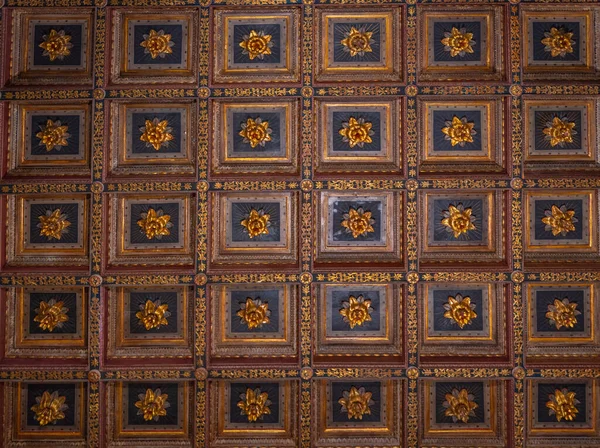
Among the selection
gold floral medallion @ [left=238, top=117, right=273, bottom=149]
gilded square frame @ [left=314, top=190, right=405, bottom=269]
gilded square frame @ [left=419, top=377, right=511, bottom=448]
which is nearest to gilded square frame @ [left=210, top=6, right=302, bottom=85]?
gold floral medallion @ [left=238, top=117, right=273, bottom=149]

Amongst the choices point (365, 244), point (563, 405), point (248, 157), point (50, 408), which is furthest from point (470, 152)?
point (50, 408)

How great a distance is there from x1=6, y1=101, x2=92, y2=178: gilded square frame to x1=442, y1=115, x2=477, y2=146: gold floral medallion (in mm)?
3875

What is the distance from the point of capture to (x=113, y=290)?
582 cm

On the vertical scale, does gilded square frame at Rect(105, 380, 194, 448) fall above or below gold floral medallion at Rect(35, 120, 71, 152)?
below

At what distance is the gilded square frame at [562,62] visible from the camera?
5719 mm

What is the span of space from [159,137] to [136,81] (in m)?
0.65

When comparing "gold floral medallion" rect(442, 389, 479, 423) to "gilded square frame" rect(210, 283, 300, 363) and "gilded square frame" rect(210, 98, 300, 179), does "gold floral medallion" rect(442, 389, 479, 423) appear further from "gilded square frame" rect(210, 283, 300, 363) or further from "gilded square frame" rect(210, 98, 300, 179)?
"gilded square frame" rect(210, 98, 300, 179)

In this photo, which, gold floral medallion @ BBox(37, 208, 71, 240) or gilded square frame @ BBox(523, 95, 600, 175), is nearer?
gilded square frame @ BBox(523, 95, 600, 175)

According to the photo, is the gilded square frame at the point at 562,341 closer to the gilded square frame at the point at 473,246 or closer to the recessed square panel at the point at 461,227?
the gilded square frame at the point at 473,246

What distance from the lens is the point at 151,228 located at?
5.80 metres

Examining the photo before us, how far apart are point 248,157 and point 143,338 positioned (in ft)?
7.47

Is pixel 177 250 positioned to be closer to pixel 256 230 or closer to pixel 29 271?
pixel 256 230

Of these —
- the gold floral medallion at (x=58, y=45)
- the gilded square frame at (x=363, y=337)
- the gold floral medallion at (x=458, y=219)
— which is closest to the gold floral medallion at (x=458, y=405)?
the gilded square frame at (x=363, y=337)

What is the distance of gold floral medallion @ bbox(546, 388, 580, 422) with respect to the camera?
18.9 ft
